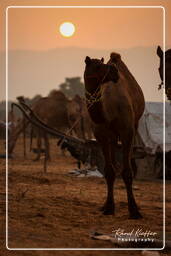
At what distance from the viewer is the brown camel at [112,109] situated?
8.12 meters

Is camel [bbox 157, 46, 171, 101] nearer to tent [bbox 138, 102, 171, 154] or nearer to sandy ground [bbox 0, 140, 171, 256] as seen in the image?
sandy ground [bbox 0, 140, 171, 256]

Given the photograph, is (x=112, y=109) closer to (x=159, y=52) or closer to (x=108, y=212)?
(x=159, y=52)

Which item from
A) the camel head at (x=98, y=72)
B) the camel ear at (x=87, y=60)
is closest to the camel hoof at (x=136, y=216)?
the camel head at (x=98, y=72)

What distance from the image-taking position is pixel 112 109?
880 cm

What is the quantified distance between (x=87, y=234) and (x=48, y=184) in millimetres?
5385

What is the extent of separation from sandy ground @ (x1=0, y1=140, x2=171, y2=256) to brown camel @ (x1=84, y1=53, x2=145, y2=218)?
1.65 ft

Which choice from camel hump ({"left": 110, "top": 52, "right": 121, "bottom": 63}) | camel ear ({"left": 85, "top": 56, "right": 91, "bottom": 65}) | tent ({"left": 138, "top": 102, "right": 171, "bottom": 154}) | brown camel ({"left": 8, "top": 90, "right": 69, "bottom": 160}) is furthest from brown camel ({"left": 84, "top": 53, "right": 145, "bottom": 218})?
brown camel ({"left": 8, "top": 90, "right": 69, "bottom": 160})

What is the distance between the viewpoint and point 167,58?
8.77 metres

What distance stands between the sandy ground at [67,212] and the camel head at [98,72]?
1.82 metres

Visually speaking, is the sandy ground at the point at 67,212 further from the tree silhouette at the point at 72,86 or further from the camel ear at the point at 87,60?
the tree silhouette at the point at 72,86

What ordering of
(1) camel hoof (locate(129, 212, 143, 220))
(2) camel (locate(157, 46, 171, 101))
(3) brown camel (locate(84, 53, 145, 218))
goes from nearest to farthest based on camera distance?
(3) brown camel (locate(84, 53, 145, 218)), (1) camel hoof (locate(129, 212, 143, 220)), (2) camel (locate(157, 46, 171, 101))

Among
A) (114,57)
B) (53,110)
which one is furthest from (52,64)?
(53,110)

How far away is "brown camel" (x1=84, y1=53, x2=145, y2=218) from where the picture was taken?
8.12 metres

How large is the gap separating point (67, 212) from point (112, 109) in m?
1.56
